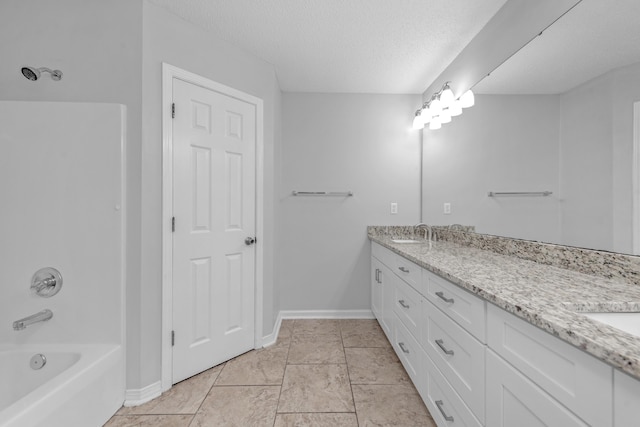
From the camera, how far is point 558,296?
861 millimetres

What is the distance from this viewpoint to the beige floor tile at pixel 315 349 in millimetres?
2041

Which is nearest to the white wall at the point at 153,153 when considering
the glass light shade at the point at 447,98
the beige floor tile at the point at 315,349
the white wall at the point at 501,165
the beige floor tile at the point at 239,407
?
the beige floor tile at the point at 239,407

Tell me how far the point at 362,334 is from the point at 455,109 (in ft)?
6.96

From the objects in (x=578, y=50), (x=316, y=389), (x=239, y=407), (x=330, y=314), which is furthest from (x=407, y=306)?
(x=578, y=50)

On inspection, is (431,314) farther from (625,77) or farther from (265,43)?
(265,43)

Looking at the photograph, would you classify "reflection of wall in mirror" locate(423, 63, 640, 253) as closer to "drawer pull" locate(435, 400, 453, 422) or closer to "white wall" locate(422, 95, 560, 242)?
"white wall" locate(422, 95, 560, 242)

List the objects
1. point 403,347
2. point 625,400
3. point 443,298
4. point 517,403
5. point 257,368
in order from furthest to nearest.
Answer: point 257,368 → point 403,347 → point 443,298 → point 517,403 → point 625,400

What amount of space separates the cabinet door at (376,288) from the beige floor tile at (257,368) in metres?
0.91

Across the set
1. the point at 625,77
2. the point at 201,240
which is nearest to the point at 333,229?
the point at 201,240

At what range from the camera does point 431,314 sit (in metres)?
1.39

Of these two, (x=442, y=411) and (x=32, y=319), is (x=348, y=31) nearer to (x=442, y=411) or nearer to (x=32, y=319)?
(x=442, y=411)

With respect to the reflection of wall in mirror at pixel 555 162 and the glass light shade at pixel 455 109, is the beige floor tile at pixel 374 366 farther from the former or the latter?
the glass light shade at pixel 455 109

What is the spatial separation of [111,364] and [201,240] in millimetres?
822

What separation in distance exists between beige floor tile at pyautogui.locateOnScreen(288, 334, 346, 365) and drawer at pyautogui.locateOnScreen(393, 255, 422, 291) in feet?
2.66
